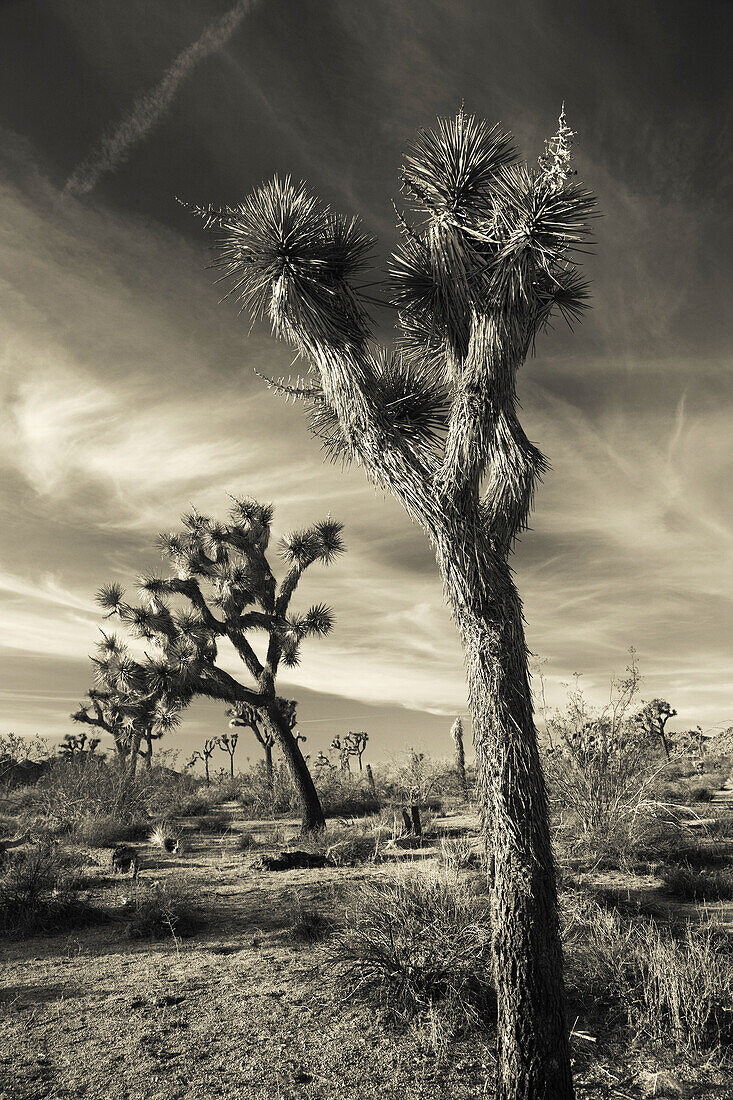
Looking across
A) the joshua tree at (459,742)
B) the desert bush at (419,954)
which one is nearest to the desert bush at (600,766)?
the desert bush at (419,954)

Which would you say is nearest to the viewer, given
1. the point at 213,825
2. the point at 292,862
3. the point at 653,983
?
the point at 653,983

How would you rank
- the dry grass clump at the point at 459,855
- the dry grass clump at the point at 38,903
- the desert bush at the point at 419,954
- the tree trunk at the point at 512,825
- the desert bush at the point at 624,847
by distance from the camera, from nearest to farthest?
the tree trunk at the point at 512,825
the desert bush at the point at 419,954
the dry grass clump at the point at 38,903
the dry grass clump at the point at 459,855
the desert bush at the point at 624,847

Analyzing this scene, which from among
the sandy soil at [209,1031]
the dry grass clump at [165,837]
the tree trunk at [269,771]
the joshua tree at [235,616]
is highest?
the joshua tree at [235,616]

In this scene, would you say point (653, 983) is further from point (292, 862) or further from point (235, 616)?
point (235, 616)

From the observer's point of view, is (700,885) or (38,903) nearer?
(38,903)

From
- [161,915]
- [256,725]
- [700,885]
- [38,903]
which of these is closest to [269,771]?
[256,725]

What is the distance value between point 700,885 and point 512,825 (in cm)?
539

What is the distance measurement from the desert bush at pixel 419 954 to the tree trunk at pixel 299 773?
7357 millimetres

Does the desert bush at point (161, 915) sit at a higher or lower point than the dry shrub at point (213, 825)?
lower

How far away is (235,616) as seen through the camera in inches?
577

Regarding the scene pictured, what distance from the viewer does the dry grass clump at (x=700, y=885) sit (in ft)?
25.0

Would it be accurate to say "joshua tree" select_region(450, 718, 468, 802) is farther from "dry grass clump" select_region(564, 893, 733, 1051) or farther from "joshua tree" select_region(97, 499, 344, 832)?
"dry grass clump" select_region(564, 893, 733, 1051)

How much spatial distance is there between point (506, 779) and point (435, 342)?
3982 millimetres

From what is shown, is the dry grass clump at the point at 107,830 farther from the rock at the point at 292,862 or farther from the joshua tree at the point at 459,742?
the joshua tree at the point at 459,742
